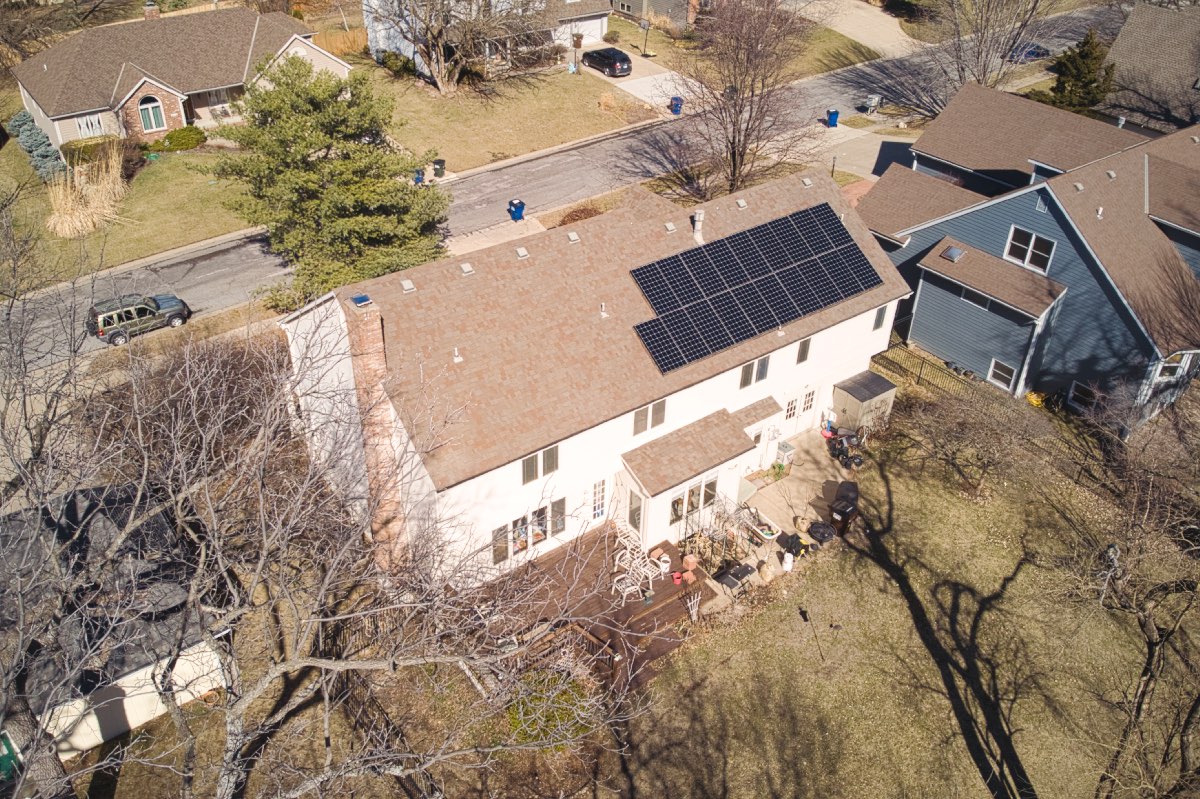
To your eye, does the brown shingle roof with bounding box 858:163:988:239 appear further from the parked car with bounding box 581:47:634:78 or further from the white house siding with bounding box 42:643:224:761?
the white house siding with bounding box 42:643:224:761

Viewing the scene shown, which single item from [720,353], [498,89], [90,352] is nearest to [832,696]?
[720,353]

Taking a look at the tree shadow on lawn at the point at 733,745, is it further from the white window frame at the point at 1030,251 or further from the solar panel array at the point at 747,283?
the white window frame at the point at 1030,251

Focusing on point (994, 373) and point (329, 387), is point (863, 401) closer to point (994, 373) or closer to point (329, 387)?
point (994, 373)

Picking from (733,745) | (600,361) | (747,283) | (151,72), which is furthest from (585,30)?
(733,745)

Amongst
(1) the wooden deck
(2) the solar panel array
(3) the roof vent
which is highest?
(2) the solar panel array

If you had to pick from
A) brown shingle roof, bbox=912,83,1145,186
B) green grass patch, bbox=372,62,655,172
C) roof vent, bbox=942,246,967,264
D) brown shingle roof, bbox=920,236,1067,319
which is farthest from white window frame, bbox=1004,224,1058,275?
green grass patch, bbox=372,62,655,172

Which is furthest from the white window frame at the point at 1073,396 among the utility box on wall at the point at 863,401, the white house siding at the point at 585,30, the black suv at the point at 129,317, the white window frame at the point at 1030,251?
the white house siding at the point at 585,30
